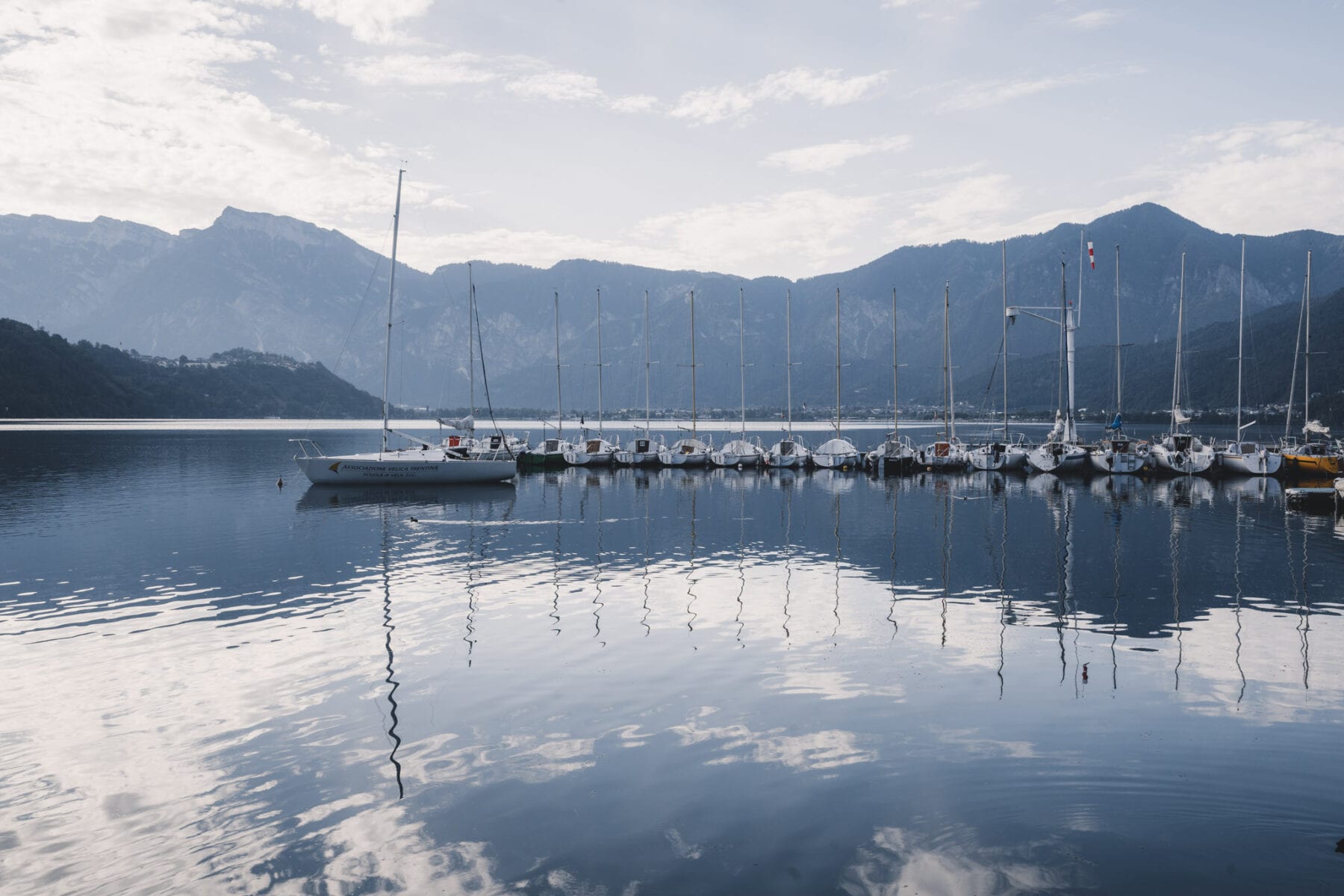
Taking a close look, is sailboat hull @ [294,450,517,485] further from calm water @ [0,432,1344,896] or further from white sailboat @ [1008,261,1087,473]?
Answer: white sailboat @ [1008,261,1087,473]

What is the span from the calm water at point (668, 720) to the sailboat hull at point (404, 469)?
2795 cm

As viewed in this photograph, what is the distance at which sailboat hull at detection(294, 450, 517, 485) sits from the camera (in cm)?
6400

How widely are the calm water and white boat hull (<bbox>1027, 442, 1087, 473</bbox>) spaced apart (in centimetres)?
4574

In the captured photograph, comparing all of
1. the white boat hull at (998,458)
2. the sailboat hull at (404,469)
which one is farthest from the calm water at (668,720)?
the white boat hull at (998,458)

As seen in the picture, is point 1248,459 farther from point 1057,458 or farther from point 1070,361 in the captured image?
point 1070,361

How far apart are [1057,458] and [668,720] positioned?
7571 cm

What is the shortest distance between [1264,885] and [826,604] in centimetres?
1630

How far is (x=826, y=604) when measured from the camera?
25.8m

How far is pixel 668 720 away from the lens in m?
15.2

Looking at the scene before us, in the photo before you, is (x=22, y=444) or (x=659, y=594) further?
(x=22, y=444)

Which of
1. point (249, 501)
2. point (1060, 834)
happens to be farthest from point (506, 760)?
point (249, 501)

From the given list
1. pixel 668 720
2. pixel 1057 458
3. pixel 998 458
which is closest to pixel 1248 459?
pixel 1057 458

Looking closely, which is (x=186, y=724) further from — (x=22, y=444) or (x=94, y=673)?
(x=22, y=444)

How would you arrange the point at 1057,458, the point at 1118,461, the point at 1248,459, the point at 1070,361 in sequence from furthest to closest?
the point at 1070,361, the point at 1057,458, the point at 1118,461, the point at 1248,459
